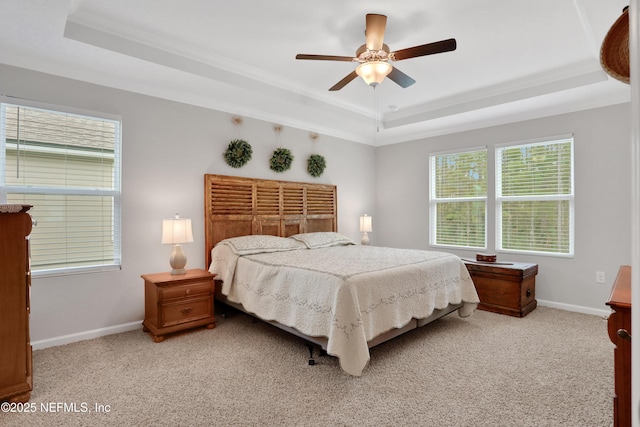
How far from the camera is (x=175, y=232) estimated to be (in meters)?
3.31

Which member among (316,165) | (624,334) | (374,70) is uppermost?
(374,70)

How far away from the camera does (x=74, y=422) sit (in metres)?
1.95

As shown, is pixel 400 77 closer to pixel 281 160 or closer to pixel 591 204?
pixel 281 160

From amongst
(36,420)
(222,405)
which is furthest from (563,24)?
(36,420)

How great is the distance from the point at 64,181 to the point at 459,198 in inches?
185

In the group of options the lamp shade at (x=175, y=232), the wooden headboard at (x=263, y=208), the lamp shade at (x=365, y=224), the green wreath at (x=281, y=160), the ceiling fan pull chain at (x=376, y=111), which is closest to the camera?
the lamp shade at (x=175, y=232)

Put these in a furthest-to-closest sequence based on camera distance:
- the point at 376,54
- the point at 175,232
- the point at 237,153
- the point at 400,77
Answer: the point at 237,153, the point at 175,232, the point at 400,77, the point at 376,54

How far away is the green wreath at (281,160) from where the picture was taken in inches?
178

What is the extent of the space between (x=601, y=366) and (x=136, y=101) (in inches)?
180

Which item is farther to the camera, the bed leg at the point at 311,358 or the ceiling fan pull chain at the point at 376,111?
the ceiling fan pull chain at the point at 376,111

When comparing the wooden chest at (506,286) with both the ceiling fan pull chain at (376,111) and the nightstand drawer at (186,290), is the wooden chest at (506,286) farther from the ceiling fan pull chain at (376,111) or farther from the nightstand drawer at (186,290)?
the nightstand drawer at (186,290)

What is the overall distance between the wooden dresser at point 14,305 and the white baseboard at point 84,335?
90 cm

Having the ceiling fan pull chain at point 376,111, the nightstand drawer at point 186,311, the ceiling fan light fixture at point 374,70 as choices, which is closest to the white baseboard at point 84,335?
the nightstand drawer at point 186,311

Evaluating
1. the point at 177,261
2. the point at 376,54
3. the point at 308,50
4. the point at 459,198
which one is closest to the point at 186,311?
the point at 177,261
